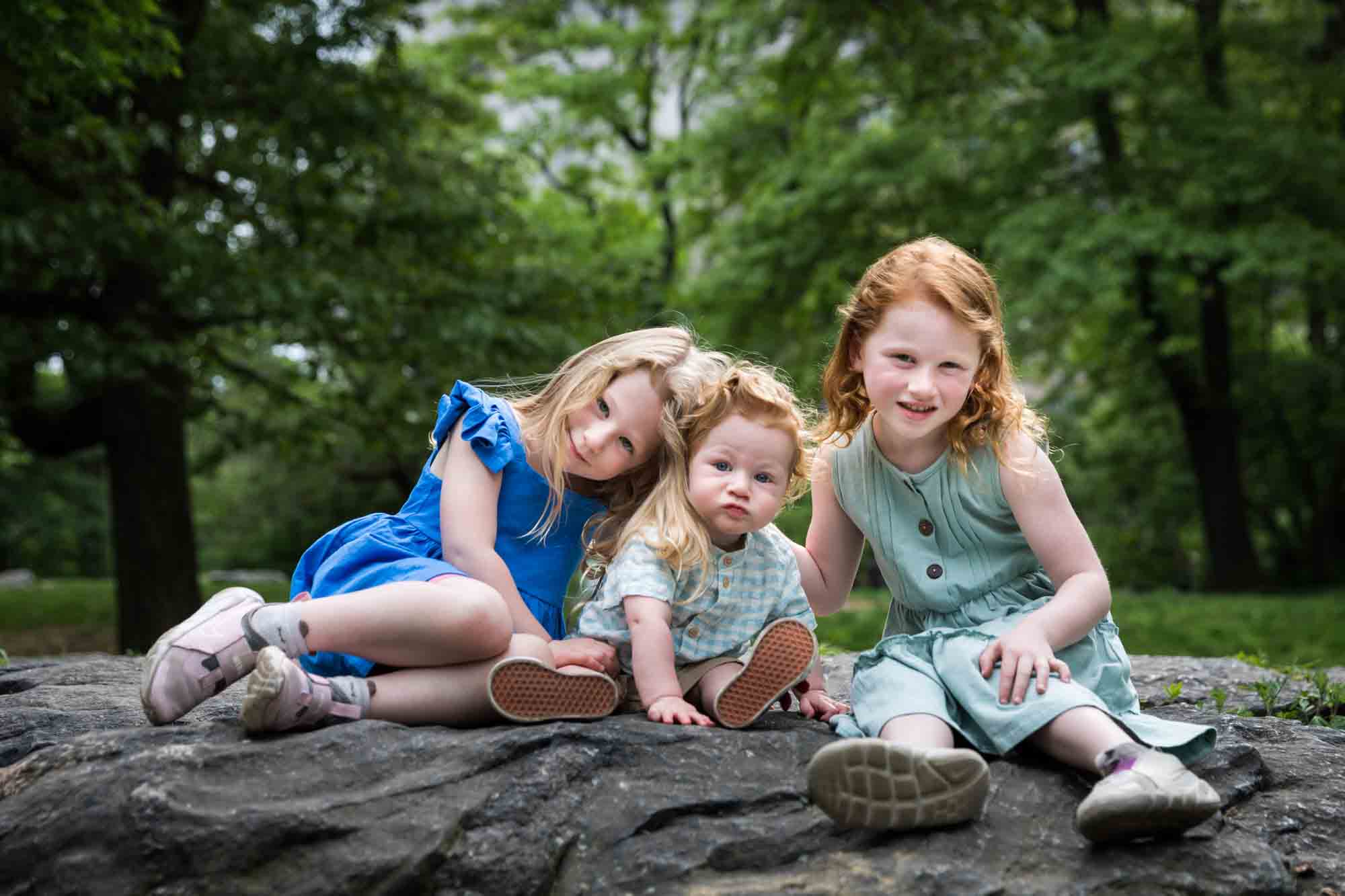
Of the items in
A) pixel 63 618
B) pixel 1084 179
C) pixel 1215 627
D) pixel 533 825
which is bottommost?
pixel 1215 627

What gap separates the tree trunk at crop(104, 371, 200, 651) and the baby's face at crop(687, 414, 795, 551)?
609 centimetres

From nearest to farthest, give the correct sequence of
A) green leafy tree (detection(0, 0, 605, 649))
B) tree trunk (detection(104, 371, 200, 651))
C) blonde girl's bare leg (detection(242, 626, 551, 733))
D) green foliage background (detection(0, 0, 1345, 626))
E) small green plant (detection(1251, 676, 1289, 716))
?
blonde girl's bare leg (detection(242, 626, 551, 733)) < small green plant (detection(1251, 676, 1289, 716)) < green leafy tree (detection(0, 0, 605, 649)) < green foliage background (detection(0, 0, 1345, 626)) < tree trunk (detection(104, 371, 200, 651))

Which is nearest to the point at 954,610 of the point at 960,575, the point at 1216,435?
the point at 960,575

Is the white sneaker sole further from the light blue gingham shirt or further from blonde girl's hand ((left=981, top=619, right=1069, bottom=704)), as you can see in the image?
blonde girl's hand ((left=981, top=619, right=1069, bottom=704))

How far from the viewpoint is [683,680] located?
2.83 meters

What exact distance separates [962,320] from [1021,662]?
77 centimetres

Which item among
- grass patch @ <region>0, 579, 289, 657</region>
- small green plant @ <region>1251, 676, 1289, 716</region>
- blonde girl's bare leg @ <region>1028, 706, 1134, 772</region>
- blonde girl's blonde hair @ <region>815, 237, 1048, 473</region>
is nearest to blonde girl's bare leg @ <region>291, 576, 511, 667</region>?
blonde girl's blonde hair @ <region>815, 237, 1048, 473</region>

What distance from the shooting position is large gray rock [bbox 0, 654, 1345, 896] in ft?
6.74

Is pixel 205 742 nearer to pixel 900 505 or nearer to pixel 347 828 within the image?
pixel 347 828

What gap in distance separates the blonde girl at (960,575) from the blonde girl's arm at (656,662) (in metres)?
0.38

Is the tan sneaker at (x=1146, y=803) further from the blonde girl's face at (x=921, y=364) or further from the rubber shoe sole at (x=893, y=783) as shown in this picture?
the blonde girl's face at (x=921, y=364)

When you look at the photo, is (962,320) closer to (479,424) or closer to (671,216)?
(479,424)

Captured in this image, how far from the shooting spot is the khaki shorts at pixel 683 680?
9.27 ft

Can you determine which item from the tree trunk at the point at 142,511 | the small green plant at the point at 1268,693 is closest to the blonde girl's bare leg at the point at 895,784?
the small green plant at the point at 1268,693
